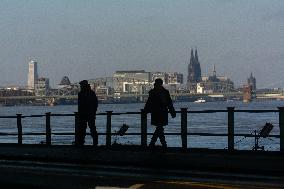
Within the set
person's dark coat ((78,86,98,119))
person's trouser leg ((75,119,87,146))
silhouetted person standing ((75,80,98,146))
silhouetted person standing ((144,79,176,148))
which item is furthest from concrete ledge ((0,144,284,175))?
person's dark coat ((78,86,98,119))

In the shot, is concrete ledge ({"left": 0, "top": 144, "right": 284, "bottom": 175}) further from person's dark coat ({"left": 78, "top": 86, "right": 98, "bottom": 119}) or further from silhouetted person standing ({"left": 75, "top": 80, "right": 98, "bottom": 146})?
person's dark coat ({"left": 78, "top": 86, "right": 98, "bottom": 119})

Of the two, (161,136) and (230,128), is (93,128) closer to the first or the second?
(161,136)

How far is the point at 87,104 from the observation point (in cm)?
2194

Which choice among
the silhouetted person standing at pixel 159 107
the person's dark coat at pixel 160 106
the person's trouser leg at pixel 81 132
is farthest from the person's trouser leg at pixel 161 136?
the person's trouser leg at pixel 81 132

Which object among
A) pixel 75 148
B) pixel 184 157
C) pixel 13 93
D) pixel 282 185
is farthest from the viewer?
pixel 13 93

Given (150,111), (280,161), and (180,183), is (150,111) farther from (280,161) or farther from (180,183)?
(180,183)

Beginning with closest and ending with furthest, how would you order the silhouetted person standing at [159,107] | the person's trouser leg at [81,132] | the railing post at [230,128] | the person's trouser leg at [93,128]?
the railing post at [230,128], the silhouetted person standing at [159,107], the person's trouser leg at [93,128], the person's trouser leg at [81,132]

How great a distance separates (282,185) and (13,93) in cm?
13031

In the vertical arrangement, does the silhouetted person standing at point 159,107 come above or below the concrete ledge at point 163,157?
above

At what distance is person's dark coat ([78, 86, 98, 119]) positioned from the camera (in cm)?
2181

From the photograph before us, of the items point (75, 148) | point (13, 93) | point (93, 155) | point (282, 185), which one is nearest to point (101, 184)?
point (282, 185)

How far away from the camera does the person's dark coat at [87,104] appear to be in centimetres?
2181

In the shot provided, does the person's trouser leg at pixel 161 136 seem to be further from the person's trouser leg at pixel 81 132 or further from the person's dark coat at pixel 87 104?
the person's trouser leg at pixel 81 132

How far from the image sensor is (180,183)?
12320 mm
